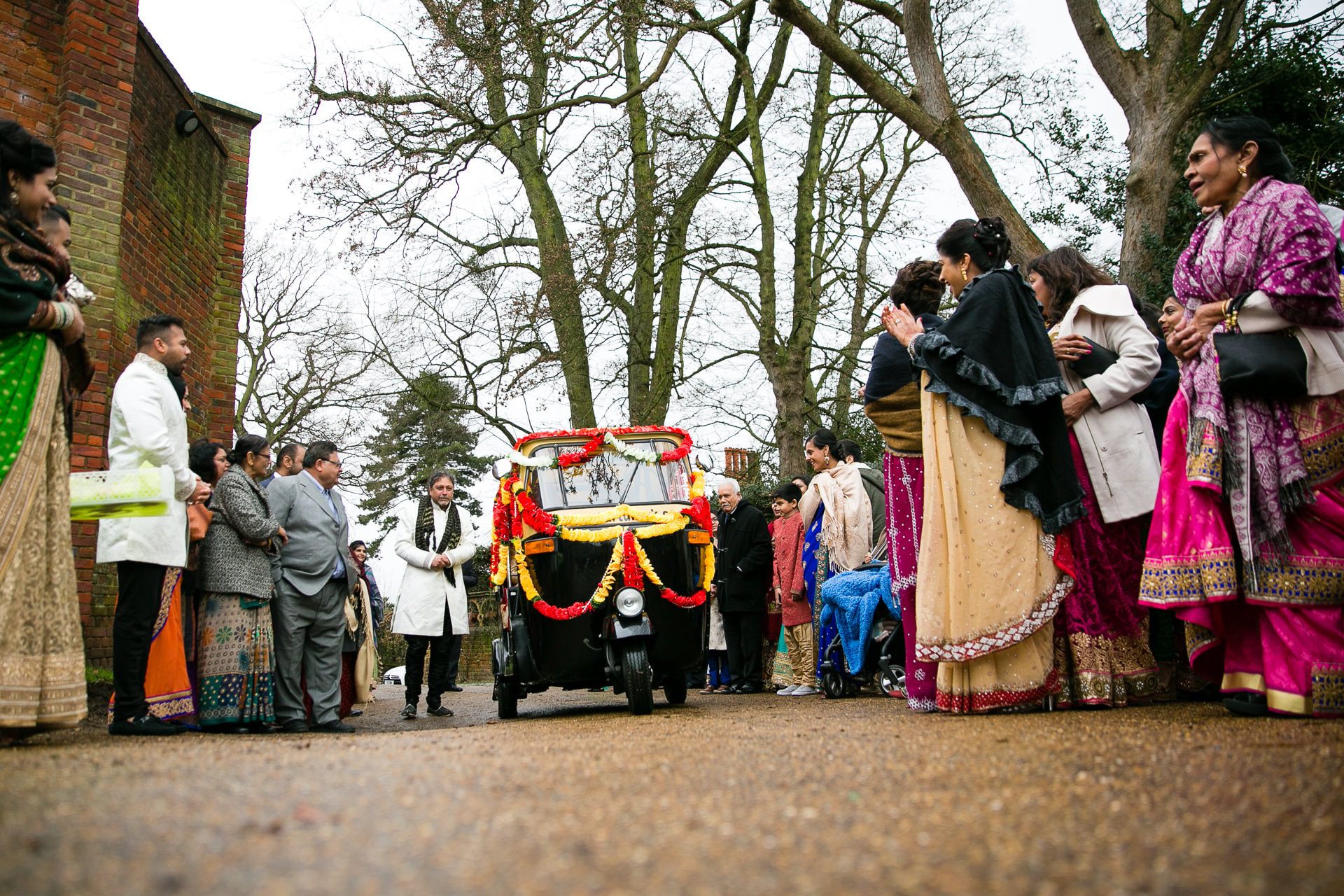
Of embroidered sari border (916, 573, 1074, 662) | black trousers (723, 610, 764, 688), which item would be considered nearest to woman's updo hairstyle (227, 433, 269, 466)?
embroidered sari border (916, 573, 1074, 662)

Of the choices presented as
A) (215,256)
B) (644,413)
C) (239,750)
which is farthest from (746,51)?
(239,750)

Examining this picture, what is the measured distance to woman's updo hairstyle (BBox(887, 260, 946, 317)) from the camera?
5.41 m

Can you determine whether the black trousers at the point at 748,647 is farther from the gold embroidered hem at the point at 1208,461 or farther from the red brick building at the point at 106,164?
the gold embroidered hem at the point at 1208,461

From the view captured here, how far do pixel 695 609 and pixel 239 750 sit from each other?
A: 4.06 m

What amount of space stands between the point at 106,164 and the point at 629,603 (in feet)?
17.8

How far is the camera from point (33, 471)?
13.6ft

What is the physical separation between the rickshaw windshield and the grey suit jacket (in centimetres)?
148

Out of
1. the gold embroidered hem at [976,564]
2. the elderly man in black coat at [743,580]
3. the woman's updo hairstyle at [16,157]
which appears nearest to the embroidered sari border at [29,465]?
the woman's updo hairstyle at [16,157]

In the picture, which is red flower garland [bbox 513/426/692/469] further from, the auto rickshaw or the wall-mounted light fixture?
the wall-mounted light fixture

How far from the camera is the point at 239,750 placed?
3.65 m

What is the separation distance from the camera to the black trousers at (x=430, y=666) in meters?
8.73

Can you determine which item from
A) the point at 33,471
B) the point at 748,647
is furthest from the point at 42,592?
the point at 748,647

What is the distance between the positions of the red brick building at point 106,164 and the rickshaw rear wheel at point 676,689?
4.34 metres

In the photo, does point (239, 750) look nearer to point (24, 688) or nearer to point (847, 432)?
point (24, 688)
